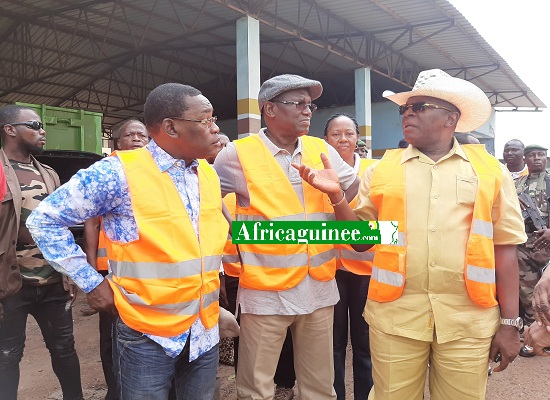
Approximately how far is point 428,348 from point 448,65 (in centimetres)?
1388

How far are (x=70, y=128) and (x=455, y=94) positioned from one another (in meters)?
5.36

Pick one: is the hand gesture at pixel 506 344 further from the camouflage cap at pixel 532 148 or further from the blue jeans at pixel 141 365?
the camouflage cap at pixel 532 148

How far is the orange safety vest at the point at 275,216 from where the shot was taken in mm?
2070

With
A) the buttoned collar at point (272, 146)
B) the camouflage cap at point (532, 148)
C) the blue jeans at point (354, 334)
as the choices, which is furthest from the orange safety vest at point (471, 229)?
the camouflage cap at point (532, 148)

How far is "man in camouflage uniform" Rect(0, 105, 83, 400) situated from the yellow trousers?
76.7 inches

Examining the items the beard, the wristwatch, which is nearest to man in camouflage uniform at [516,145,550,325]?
the wristwatch

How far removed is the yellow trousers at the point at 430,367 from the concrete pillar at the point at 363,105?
11703 mm

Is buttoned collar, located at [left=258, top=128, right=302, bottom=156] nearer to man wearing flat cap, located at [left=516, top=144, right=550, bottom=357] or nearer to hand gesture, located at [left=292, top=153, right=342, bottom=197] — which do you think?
hand gesture, located at [left=292, top=153, right=342, bottom=197]

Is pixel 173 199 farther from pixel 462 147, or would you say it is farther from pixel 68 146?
pixel 68 146

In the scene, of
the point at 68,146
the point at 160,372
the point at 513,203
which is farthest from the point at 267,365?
the point at 68,146

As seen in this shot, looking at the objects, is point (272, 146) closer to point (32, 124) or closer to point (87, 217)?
point (87, 217)

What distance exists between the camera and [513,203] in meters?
1.85

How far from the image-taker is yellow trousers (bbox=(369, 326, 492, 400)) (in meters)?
1.77

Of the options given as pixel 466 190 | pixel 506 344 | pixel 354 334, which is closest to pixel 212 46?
pixel 354 334
